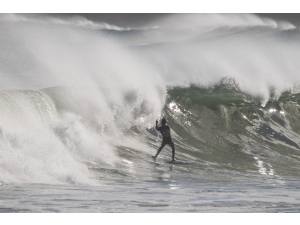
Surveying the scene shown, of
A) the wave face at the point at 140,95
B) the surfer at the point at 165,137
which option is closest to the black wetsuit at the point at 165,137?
the surfer at the point at 165,137

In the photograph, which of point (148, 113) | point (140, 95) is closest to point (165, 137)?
point (148, 113)

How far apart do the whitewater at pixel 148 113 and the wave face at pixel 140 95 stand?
22 millimetres

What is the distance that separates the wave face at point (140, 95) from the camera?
11.1 metres

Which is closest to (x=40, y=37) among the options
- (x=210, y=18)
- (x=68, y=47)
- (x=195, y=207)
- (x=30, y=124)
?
(x=68, y=47)

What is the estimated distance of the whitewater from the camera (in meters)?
10.5

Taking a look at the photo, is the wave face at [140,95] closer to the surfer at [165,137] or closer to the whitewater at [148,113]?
the whitewater at [148,113]

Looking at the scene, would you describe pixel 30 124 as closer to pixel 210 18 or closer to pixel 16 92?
pixel 16 92

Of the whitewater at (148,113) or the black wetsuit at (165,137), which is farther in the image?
the black wetsuit at (165,137)

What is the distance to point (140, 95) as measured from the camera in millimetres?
13039

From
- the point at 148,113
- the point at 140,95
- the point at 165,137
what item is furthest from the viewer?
the point at 140,95

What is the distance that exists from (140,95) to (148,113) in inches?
16.4

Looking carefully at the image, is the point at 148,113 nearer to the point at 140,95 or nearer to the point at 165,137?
the point at 140,95

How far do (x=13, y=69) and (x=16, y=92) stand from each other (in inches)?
25.5

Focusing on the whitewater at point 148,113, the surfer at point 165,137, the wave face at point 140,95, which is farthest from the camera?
the surfer at point 165,137
